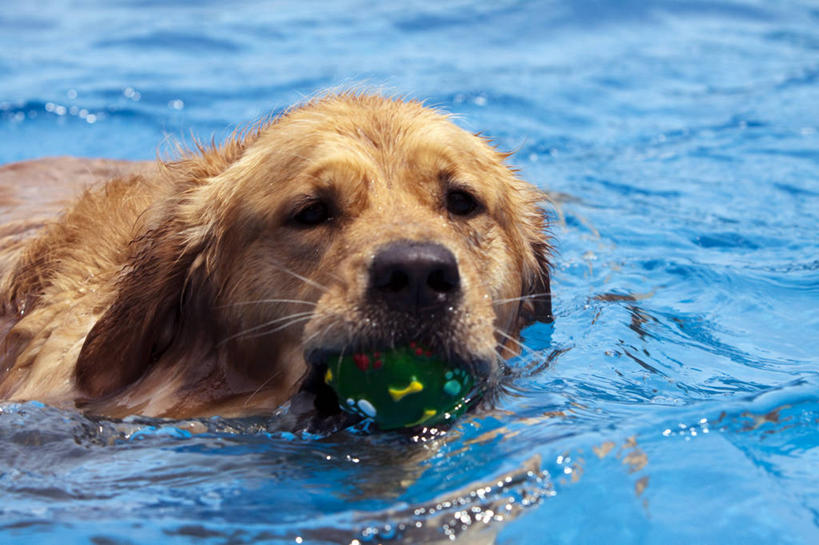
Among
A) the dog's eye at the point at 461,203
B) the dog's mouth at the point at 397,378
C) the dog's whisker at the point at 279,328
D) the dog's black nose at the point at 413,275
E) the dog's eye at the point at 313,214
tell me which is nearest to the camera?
the dog's black nose at the point at 413,275

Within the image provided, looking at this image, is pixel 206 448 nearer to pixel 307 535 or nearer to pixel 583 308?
pixel 307 535

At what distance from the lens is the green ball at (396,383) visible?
346cm

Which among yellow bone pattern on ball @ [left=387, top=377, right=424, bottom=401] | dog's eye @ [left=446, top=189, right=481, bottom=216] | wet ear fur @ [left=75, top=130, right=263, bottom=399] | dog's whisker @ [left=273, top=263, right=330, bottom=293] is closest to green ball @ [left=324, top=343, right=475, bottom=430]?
yellow bone pattern on ball @ [left=387, top=377, right=424, bottom=401]

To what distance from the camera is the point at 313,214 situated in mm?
3934

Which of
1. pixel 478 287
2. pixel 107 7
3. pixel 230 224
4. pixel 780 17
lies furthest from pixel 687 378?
pixel 107 7

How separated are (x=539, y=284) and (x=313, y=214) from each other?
1.34 m

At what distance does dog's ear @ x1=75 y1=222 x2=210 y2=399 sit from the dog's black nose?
3.60 ft

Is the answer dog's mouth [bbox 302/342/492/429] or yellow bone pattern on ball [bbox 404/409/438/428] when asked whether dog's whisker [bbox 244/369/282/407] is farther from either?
yellow bone pattern on ball [bbox 404/409/438/428]

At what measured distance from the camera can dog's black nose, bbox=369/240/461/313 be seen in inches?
131

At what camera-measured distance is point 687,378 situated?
466 centimetres

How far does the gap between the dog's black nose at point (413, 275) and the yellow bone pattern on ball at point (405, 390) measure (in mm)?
234

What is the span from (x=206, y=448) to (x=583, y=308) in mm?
2301

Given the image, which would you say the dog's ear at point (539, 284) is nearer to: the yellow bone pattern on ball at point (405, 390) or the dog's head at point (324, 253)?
the dog's head at point (324, 253)

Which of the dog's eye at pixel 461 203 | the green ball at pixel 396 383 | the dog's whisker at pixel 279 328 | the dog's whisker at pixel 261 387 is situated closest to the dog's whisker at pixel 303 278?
the dog's whisker at pixel 279 328
